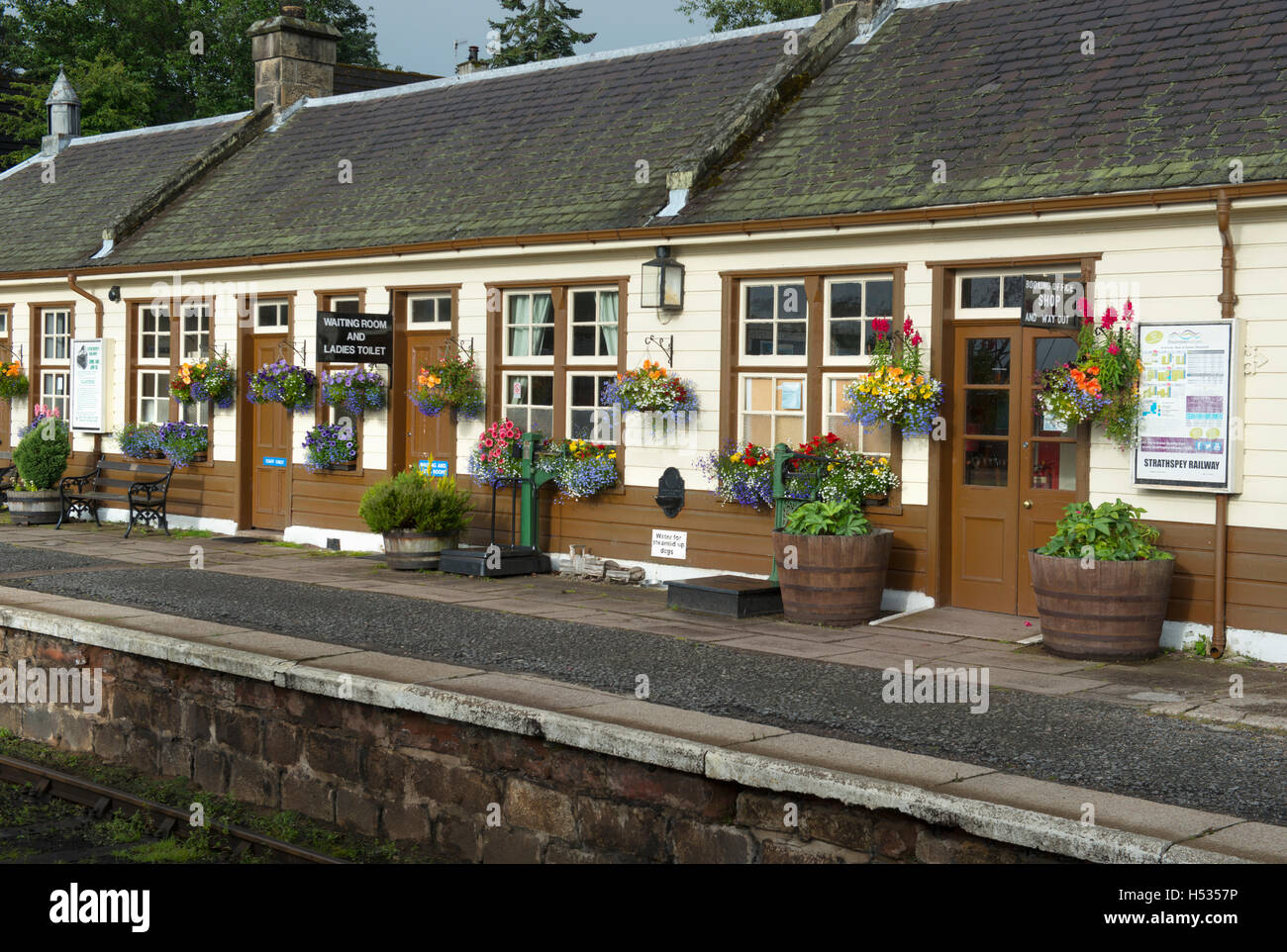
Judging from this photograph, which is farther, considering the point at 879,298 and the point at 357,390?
the point at 357,390

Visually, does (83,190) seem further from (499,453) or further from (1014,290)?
(1014,290)

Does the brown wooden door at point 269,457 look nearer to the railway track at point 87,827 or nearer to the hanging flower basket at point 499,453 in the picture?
the hanging flower basket at point 499,453

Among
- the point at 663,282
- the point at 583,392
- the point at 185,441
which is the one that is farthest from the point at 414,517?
the point at 185,441

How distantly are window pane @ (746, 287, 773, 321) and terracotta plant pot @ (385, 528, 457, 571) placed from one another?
368cm

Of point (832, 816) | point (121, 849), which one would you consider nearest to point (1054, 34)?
point (832, 816)

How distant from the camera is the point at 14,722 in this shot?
34.6 feet

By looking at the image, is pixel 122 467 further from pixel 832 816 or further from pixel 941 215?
pixel 832 816

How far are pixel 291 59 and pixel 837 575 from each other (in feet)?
42.5

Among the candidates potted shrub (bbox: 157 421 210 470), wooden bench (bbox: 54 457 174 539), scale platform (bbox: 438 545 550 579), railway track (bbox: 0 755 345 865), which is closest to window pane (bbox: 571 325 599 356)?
scale platform (bbox: 438 545 550 579)

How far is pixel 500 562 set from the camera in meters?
13.6

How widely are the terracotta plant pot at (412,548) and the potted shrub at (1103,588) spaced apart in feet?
20.2

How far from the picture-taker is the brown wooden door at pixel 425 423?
15055 millimetres

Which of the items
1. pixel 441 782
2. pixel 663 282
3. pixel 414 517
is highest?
pixel 663 282
